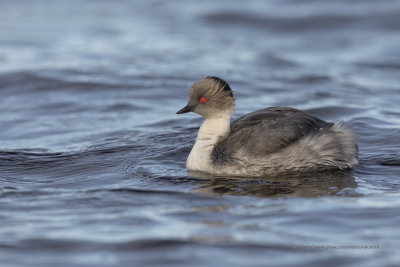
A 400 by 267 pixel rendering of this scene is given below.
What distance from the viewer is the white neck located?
29.8 feet

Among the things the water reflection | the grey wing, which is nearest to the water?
the water reflection

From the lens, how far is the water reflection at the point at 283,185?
324 inches

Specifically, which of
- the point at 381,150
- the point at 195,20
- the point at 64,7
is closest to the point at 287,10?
the point at 195,20

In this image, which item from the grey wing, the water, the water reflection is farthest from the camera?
the grey wing

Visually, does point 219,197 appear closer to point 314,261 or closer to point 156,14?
point 314,261

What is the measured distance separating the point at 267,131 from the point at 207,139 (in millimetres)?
833

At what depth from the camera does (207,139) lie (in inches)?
364

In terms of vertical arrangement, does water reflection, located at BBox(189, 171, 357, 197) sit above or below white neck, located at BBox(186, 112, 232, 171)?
below

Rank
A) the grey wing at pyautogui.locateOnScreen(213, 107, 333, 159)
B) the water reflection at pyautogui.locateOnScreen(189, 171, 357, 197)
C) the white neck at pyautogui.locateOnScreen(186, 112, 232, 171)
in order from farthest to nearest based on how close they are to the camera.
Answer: the white neck at pyautogui.locateOnScreen(186, 112, 232, 171) < the grey wing at pyautogui.locateOnScreen(213, 107, 333, 159) < the water reflection at pyautogui.locateOnScreen(189, 171, 357, 197)

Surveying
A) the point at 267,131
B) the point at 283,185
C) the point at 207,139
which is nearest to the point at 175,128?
the point at 207,139

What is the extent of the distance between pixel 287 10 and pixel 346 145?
11.9 m

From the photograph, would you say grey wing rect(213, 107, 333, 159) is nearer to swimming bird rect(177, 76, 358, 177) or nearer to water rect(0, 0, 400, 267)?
swimming bird rect(177, 76, 358, 177)

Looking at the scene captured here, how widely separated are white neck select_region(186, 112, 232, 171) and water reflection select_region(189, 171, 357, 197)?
0.54ft

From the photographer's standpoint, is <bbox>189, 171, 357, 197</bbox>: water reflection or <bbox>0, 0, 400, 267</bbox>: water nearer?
<bbox>0, 0, 400, 267</bbox>: water
